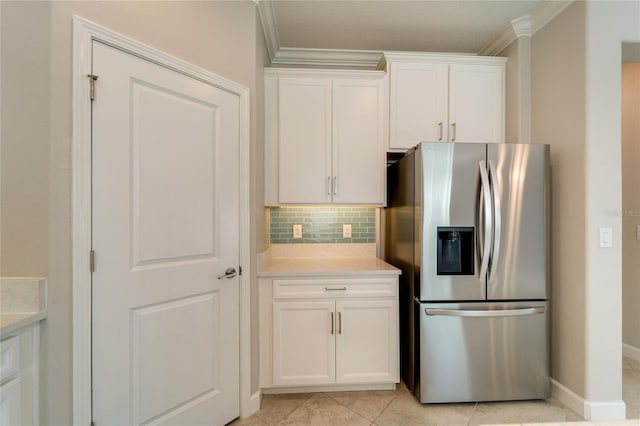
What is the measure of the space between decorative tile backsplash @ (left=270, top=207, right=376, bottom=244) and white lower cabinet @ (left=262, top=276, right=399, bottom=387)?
0.70 metres

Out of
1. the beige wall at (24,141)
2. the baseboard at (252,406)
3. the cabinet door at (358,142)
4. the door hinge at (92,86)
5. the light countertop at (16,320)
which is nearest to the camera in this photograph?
the light countertop at (16,320)

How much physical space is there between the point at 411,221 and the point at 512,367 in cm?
119

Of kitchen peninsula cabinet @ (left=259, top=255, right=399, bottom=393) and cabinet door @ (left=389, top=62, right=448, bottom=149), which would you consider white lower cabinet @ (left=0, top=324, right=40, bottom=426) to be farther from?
cabinet door @ (left=389, top=62, right=448, bottom=149)

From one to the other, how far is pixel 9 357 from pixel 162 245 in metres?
0.65

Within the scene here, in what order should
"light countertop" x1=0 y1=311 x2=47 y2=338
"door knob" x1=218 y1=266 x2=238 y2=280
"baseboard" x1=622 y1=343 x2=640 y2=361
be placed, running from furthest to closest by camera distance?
"baseboard" x1=622 y1=343 x2=640 y2=361
"door knob" x1=218 y1=266 x2=238 y2=280
"light countertop" x1=0 y1=311 x2=47 y2=338

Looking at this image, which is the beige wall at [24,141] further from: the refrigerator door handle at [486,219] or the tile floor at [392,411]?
the refrigerator door handle at [486,219]

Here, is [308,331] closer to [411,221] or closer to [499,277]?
[411,221]

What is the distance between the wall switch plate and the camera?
Answer: 1.76m

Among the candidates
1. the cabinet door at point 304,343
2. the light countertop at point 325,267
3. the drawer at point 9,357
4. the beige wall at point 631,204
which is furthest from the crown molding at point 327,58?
the drawer at point 9,357

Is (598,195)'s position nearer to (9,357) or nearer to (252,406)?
(252,406)

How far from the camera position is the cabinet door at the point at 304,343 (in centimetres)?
197

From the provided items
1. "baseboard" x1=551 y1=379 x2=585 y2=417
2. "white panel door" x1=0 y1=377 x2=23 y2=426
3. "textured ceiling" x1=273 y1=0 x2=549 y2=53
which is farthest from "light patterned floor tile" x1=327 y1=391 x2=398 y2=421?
"textured ceiling" x1=273 y1=0 x2=549 y2=53

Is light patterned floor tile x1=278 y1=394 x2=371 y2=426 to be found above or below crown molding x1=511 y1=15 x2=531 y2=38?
below

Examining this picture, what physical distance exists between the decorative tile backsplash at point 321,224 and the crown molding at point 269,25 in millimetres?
1399
